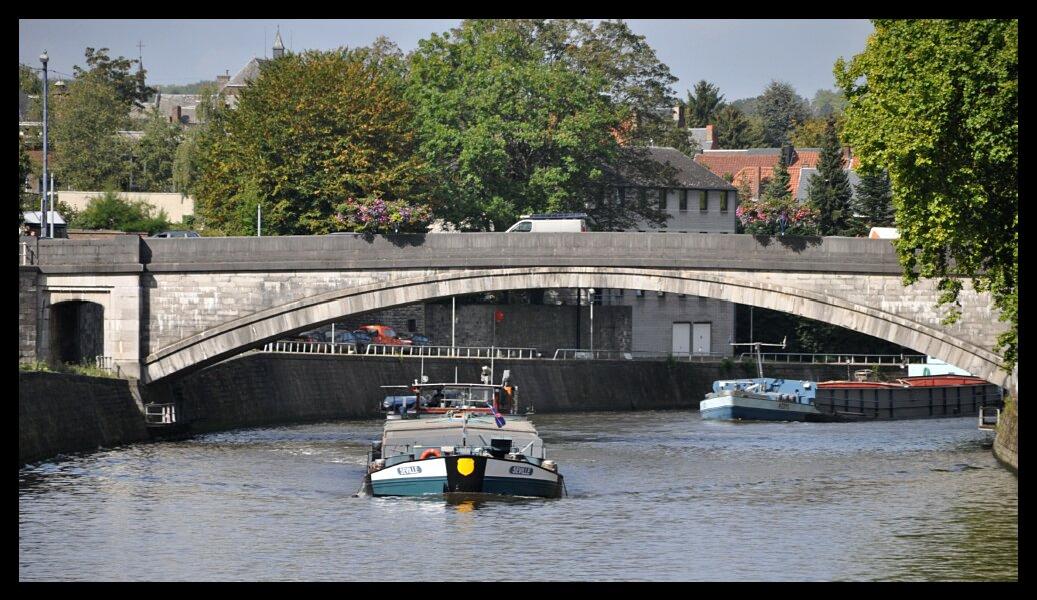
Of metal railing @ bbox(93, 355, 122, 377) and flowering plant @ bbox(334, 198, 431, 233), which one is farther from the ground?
flowering plant @ bbox(334, 198, 431, 233)

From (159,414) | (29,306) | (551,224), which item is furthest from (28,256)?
(551,224)

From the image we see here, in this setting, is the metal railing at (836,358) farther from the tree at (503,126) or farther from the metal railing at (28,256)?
the metal railing at (28,256)

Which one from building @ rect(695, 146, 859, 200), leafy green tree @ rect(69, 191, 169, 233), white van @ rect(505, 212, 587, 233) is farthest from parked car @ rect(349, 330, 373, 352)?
building @ rect(695, 146, 859, 200)

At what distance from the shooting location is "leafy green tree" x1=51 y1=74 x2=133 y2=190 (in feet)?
392

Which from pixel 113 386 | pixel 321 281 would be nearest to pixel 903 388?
pixel 321 281

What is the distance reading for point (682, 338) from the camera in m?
99.2

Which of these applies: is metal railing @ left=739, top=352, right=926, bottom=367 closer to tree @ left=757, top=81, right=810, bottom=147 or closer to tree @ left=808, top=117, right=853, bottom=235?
tree @ left=808, top=117, right=853, bottom=235

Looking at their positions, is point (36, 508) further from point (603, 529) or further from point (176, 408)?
point (176, 408)

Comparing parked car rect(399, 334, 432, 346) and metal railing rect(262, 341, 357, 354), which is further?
parked car rect(399, 334, 432, 346)

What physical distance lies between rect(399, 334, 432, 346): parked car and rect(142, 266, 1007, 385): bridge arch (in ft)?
88.3

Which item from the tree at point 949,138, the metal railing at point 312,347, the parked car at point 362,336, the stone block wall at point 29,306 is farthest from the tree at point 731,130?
the tree at point 949,138

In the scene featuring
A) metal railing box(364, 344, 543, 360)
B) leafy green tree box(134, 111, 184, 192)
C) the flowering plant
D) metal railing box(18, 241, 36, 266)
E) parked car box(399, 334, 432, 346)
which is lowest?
metal railing box(364, 344, 543, 360)

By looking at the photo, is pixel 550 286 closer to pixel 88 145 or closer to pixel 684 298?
pixel 684 298

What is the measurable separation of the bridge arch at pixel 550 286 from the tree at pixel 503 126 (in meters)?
23.5
